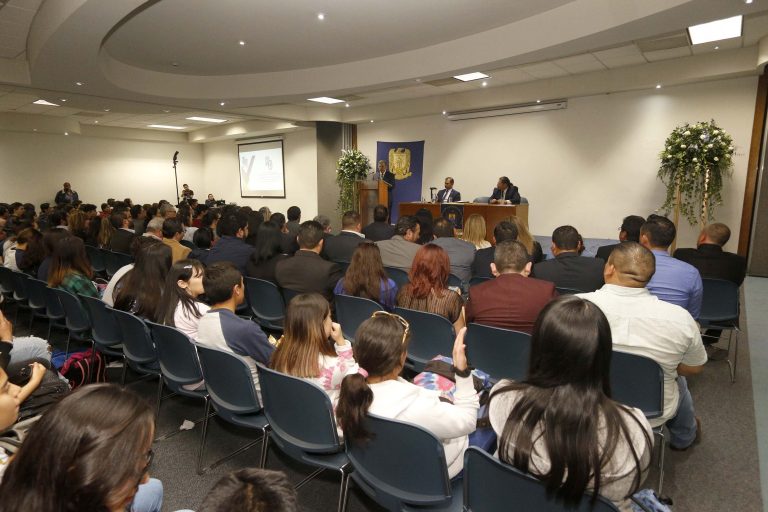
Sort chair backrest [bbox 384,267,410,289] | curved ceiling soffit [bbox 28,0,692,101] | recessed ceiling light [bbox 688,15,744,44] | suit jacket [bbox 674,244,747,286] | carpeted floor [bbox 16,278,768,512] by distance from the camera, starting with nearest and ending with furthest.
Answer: carpeted floor [bbox 16,278,768,512], suit jacket [bbox 674,244,747,286], chair backrest [bbox 384,267,410,289], curved ceiling soffit [bbox 28,0,692,101], recessed ceiling light [bbox 688,15,744,44]

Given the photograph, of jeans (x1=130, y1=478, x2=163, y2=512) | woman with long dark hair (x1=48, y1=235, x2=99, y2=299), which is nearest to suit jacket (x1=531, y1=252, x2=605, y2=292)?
jeans (x1=130, y1=478, x2=163, y2=512)

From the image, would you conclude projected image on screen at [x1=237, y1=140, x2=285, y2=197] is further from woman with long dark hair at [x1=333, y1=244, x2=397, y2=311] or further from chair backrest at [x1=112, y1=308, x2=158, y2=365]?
chair backrest at [x1=112, y1=308, x2=158, y2=365]

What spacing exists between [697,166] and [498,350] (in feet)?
21.6

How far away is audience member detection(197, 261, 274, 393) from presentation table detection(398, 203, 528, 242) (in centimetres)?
598

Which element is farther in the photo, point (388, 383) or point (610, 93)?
point (610, 93)

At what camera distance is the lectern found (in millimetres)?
12031

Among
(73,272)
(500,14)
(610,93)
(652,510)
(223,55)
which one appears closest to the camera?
(652,510)

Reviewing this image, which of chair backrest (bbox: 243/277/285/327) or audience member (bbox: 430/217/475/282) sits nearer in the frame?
chair backrest (bbox: 243/277/285/327)

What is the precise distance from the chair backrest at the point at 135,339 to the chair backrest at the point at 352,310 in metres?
1.33

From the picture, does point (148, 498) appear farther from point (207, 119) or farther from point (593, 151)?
point (207, 119)

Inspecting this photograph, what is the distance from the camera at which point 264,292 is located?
12.8 feet

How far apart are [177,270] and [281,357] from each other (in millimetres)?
1282

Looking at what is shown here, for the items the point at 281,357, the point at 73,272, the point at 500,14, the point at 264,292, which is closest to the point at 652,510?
the point at 281,357

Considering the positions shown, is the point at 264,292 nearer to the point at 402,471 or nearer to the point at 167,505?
the point at 167,505
